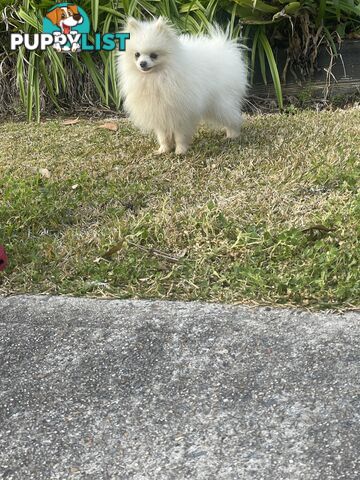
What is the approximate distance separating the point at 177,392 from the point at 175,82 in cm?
212

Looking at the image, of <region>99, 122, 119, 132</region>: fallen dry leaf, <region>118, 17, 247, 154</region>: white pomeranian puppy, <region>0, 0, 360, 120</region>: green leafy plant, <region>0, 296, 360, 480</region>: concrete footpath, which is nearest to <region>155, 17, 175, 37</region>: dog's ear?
<region>118, 17, 247, 154</region>: white pomeranian puppy

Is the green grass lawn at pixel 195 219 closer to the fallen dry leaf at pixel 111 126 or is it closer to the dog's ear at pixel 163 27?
the fallen dry leaf at pixel 111 126

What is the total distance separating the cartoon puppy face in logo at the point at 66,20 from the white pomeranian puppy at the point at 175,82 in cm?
151

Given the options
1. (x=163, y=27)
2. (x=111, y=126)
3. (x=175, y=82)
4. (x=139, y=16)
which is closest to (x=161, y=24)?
(x=163, y=27)

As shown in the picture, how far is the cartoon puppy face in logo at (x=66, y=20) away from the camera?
507 cm

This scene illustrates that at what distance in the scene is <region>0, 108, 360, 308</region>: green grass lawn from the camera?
7.68ft

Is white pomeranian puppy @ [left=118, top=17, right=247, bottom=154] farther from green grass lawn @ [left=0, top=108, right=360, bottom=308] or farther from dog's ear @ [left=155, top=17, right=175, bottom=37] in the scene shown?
green grass lawn @ [left=0, top=108, right=360, bottom=308]

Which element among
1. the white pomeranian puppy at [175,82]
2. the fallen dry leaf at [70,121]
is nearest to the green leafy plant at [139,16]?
the fallen dry leaf at [70,121]

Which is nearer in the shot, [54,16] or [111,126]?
[111,126]

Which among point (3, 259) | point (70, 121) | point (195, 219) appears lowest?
point (70, 121)

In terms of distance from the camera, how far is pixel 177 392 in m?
1.77

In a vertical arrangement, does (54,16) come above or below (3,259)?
above

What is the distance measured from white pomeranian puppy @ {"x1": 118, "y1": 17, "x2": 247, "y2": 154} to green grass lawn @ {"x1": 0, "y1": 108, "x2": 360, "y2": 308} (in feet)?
0.55

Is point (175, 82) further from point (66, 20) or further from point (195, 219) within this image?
point (66, 20)
